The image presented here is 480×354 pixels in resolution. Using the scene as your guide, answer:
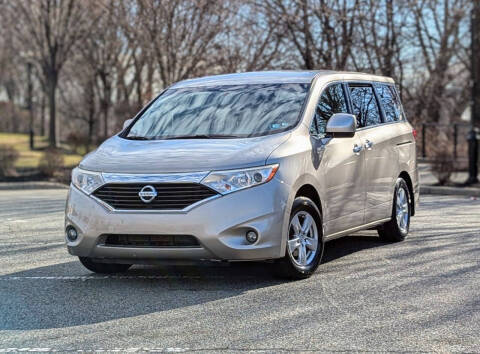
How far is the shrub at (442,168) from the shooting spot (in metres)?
20.6

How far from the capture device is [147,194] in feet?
23.5

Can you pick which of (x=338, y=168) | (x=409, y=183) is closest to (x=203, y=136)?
(x=338, y=168)

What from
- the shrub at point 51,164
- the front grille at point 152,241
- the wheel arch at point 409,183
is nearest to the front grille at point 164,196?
the front grille at point 152,241

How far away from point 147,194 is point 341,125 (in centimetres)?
209

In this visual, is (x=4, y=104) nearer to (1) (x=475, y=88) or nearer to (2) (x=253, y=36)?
(2) (x=253, y=36)

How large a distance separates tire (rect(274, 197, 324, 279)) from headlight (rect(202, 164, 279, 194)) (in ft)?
1.65

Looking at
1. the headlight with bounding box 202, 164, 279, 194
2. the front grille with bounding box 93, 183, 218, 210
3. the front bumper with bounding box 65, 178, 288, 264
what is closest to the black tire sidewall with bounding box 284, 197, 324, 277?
the front bumper with bounding box 65, 178, 288, 264

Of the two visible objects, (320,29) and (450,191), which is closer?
(450,191)

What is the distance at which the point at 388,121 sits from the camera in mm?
10219

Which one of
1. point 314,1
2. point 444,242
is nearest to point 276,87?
point 444,242

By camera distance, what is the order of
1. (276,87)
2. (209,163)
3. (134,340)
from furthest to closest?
(276,87) < (209,163) < (134,340)

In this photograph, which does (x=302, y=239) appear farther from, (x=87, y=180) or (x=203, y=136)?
(x=87, y=180)

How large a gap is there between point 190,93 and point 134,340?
384cm

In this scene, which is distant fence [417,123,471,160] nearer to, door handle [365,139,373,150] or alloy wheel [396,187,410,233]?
alloy wheel [396,187,410,233]
